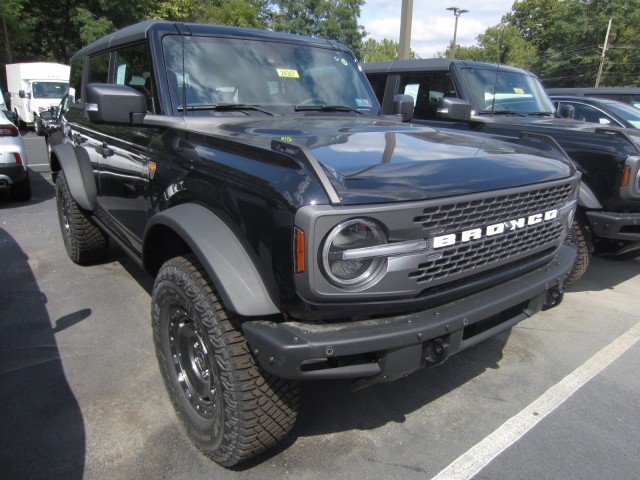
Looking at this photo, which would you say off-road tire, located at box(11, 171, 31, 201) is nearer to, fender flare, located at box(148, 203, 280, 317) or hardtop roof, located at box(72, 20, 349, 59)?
hardtop roof, located at box(72, 20, 349, 59)

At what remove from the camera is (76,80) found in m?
4.95

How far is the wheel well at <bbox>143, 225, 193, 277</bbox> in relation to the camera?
2531 millimetres

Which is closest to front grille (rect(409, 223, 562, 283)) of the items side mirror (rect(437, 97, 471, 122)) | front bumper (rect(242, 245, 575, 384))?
front bumper (rect(242, 245, 575, 384))

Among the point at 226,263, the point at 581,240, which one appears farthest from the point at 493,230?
the point at 581,240

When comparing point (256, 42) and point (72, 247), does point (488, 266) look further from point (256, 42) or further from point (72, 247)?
point (72, 247)

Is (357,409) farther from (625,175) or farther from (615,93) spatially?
(615,93)

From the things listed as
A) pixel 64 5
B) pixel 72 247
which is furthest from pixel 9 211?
pixel 64 5

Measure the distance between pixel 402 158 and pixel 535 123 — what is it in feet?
11.5

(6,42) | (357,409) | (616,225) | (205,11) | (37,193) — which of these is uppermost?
(205,11)

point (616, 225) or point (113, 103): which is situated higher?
point (113, 103)

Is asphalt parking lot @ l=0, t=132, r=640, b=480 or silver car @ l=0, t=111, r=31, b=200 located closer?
asphalt parking lot @ l=0, t=132, r=640, b=480

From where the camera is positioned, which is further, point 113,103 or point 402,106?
point 402,106

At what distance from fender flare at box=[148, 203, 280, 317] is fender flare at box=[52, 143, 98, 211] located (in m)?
2.17

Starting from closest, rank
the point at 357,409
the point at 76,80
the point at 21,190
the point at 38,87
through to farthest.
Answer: the point at 357,409, the point at 76,80, the point at 21,190, the point at 38,87
